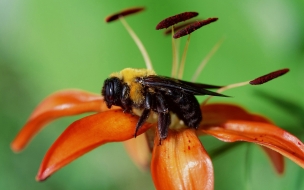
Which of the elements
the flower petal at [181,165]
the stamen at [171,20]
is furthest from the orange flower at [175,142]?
the stamen at [171,20]

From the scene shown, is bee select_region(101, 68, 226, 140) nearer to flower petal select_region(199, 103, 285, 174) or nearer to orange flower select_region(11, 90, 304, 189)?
orange flower select_region(11, 90, 304, 189)

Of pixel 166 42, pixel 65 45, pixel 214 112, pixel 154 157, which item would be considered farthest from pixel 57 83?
pixel 154 157

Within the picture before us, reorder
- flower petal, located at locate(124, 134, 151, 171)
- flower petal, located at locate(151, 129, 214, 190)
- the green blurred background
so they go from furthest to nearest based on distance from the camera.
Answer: the green blurred background, flower petal, located at locate(124, 134, 151, 171), flower petal, located at locate(151, 129, 214, 190)

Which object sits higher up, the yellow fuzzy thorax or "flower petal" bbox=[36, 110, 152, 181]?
the yellow fuzzy thorax

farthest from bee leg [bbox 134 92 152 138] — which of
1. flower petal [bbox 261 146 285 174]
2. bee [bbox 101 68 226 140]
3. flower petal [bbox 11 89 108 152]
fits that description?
flower petal [bbox 261 146 285 174]

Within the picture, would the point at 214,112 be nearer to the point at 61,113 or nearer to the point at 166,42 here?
the point at 61,113

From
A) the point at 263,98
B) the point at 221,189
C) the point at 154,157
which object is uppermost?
the point at 154,157

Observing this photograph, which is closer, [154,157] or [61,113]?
[154,157]

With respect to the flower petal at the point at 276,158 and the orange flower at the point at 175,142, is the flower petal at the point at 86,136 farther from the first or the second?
the flower petal at the point at 276,158
